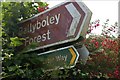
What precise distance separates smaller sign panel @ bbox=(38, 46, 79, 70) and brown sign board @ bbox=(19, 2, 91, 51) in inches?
2.9

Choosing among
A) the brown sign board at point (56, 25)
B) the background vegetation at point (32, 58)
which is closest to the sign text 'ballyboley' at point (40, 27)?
the brown sign board at point (56, 25)

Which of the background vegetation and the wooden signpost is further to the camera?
the background vegetation

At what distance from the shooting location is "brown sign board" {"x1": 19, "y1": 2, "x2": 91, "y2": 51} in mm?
2684

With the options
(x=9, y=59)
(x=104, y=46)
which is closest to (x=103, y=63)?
(x=104, y=46)

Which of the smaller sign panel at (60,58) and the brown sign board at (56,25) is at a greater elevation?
the brown sign board at (56,25)

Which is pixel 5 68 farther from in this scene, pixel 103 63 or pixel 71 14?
pixel 103 63

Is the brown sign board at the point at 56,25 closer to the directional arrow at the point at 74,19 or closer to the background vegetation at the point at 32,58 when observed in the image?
the directional arrow at the point at 74,19

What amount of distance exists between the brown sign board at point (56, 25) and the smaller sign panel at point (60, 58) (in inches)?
2.9

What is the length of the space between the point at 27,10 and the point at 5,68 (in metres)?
0.69

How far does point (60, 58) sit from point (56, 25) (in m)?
0.30

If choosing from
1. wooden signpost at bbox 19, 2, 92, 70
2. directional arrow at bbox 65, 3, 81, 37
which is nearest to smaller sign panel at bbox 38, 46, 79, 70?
wooden signpost at bbox 19, 2, 92, 70

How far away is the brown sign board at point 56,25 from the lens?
2.68 meters

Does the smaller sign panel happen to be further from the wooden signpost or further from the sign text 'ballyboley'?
the sign text 'ballyboley'

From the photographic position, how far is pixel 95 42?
3.62 meters
